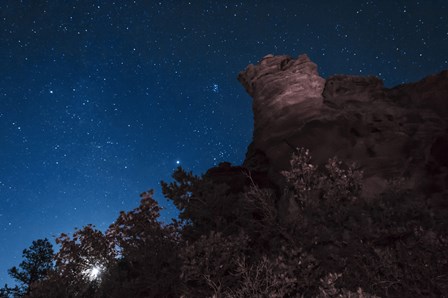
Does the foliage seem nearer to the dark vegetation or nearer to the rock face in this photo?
the dark vegetation

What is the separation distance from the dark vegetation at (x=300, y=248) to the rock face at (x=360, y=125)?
6.92 m

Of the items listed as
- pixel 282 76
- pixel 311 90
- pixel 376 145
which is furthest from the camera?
pixel 282 76

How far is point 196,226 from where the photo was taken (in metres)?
16.4

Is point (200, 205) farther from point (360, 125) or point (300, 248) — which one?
point (360, 125)

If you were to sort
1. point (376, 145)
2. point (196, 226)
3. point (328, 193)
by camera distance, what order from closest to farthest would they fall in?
point (328, 193), point (196, 226), point (376, 145)

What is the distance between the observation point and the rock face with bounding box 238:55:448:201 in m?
21.1

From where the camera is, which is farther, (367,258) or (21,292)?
(21,292)

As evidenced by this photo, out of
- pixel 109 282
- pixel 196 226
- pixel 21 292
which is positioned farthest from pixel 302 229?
pixel 21 292

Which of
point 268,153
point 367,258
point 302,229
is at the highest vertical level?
point 268,153

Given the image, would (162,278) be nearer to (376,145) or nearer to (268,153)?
(268,153)

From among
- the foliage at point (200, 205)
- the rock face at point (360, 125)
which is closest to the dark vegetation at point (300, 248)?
the foliage at point (200, 205)

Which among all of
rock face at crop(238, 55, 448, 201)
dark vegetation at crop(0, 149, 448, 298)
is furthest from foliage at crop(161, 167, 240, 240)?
rock face at crop(238, 55, 448, 201)

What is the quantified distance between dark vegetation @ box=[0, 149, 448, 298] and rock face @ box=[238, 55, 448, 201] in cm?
692

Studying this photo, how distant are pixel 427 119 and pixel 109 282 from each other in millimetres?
23678
